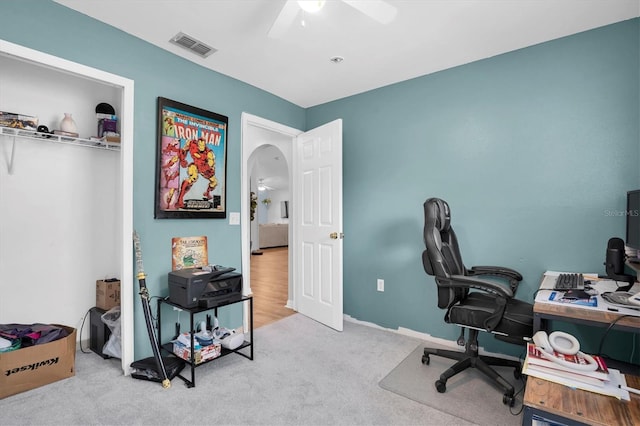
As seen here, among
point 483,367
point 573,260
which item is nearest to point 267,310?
point 483,367

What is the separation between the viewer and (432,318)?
292cm

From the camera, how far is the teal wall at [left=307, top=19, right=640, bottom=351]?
2.21m

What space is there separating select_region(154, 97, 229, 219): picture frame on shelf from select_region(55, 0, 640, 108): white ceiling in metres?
0.48

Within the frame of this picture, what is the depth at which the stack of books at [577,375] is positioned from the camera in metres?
1.06

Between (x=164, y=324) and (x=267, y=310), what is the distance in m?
1.42

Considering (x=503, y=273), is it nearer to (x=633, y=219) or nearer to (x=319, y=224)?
(x=633, y=219)

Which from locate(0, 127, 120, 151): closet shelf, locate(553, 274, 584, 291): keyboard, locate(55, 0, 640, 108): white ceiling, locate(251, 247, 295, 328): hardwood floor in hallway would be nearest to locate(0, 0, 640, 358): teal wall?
locate(55, 0, 640, 108): white ceiling

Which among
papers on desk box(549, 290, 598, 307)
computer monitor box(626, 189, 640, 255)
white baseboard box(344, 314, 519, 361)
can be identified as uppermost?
computer monitor box(626, 189, 640, 255)

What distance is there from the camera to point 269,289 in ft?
15.8

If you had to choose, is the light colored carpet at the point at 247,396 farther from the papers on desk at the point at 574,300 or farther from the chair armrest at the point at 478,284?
the papers on desk at the point at 574,300

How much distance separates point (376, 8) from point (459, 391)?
232cm

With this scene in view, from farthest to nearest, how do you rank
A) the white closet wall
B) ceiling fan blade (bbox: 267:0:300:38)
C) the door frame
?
the door frame
the white closet wall
ceiling fan blade (bbox: 267:0:300:38)

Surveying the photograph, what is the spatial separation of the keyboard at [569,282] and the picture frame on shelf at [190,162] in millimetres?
2557

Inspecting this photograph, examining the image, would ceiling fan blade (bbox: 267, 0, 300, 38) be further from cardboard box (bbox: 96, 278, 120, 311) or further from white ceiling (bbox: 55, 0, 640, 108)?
cardboard box (bbox: 96, 278, 120, 311)
